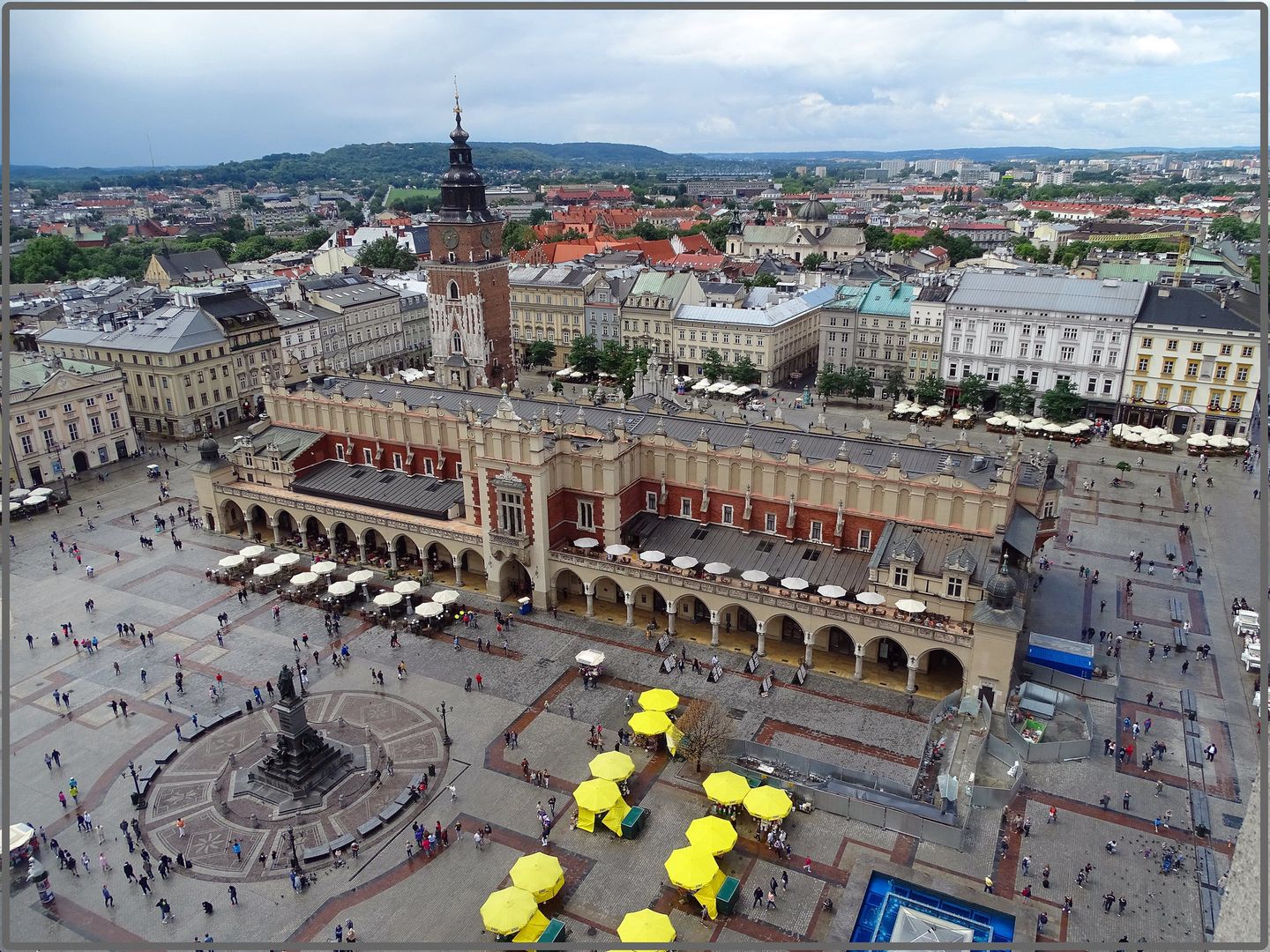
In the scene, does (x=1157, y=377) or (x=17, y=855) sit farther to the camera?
(x=1157, y=377)

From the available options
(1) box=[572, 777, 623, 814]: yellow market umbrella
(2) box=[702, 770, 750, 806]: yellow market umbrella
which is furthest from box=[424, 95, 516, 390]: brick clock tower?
(2) box=[702, 770, 750, 806]: yellow market umbrella

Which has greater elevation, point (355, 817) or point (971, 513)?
point (971, 513)

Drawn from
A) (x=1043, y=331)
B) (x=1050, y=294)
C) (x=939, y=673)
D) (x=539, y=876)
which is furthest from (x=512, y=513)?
(x=1050, y=294)

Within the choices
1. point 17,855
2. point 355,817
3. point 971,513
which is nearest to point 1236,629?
point 971,513

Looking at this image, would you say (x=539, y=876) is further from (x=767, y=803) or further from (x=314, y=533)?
(x=314, y=533)

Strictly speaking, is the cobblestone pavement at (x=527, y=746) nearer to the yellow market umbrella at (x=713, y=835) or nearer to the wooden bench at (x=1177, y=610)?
the wooden bench at (x=1177, y=610)

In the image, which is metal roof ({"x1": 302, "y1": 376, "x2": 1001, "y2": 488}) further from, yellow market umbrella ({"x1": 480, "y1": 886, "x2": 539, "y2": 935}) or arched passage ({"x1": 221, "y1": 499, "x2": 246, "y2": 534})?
yellow market umbrella ({"x1": 480, "y1": 886, "x2": 539, "y2": 935})

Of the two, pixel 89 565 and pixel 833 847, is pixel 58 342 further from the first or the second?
pixel 833 847
